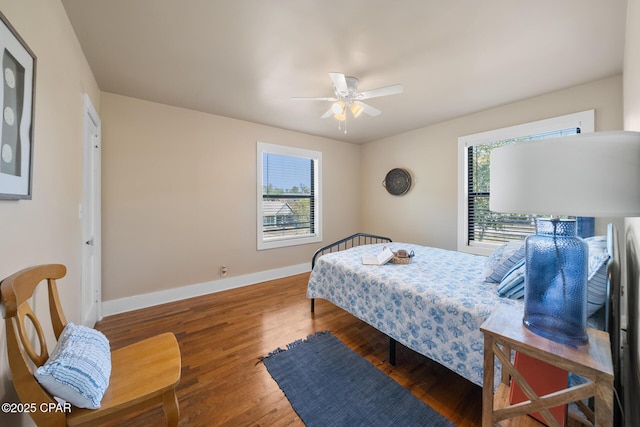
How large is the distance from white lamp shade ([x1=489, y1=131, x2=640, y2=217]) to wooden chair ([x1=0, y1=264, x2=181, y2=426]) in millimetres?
1648

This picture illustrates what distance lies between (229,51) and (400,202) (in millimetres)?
3349

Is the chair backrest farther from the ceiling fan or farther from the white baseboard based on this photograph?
the white baseboard

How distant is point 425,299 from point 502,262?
0.67 metres

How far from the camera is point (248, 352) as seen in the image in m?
2.01

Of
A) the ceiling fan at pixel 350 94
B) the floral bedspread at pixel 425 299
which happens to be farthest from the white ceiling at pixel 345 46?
the floral bedspread at pixel 425 299

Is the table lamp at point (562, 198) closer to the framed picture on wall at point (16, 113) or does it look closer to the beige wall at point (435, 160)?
the framed picture on wall at point (16, 113)

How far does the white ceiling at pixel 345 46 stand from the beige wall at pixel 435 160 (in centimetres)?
19

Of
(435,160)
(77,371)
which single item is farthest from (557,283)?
(435,160)

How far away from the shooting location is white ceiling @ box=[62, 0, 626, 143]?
1518 mm

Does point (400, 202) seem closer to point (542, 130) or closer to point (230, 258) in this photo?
Answer: point (542, 130)

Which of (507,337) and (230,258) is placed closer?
(507,337)

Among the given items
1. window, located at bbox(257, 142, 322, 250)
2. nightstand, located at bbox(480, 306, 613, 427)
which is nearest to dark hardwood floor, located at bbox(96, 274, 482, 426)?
nightstand, located at bbox(480, 306, 613, 427)

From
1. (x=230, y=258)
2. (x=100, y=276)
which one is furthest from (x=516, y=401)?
(x=100, y=276)

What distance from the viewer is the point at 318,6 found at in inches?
58.5
